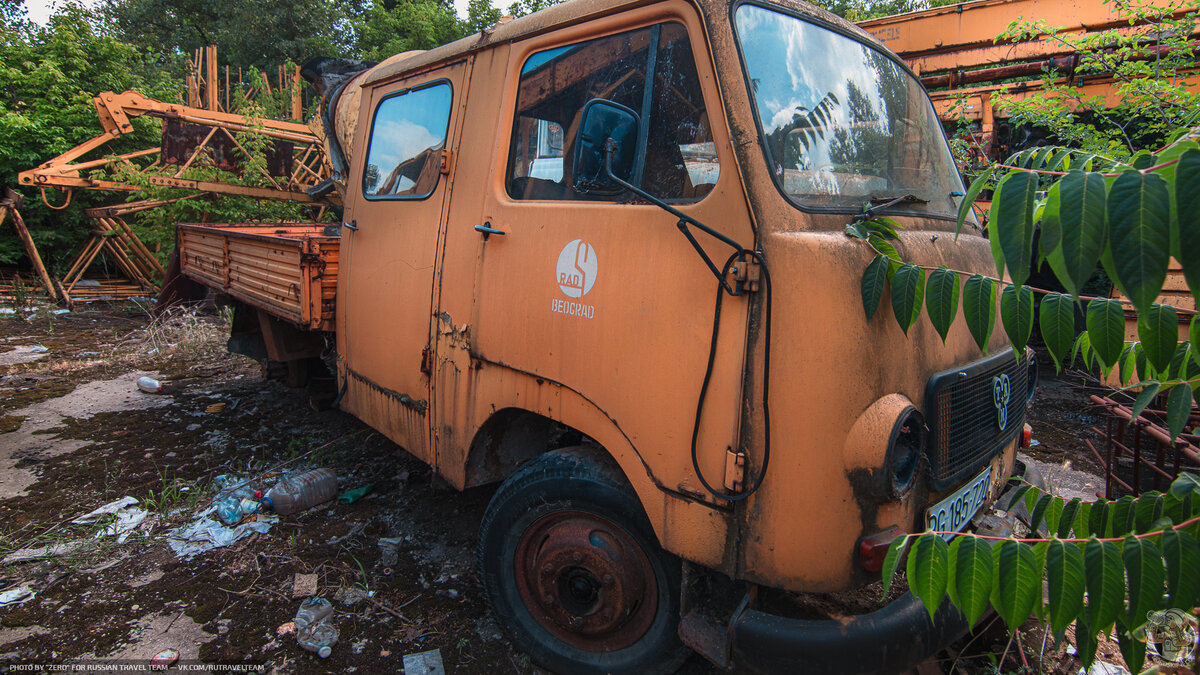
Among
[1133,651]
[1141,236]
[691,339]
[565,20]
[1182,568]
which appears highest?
[565,20]

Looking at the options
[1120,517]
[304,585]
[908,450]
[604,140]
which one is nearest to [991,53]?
[604,140]

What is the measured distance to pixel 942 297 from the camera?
1.52 metres

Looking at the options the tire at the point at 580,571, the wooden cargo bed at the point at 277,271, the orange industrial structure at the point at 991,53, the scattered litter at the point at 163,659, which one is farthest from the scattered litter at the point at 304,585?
the orange industrial structure at the point at 991,53

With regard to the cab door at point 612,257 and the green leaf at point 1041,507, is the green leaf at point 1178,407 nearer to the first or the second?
the green leaf at point 1041,507

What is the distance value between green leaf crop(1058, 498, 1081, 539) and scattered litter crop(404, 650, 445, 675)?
2173 mm

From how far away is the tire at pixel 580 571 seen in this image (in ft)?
7.07

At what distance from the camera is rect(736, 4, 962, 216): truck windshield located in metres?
1.98

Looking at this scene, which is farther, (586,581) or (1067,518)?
(586,581)

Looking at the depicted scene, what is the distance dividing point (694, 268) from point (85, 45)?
1589 centimetres

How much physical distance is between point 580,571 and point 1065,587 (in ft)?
5.14

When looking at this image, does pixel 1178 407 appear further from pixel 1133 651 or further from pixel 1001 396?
pixel 1001 396

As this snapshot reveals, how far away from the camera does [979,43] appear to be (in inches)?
291

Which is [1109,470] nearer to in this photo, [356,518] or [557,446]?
[557,446]

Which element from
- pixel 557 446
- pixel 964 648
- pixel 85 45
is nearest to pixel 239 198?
pixel 85 45
